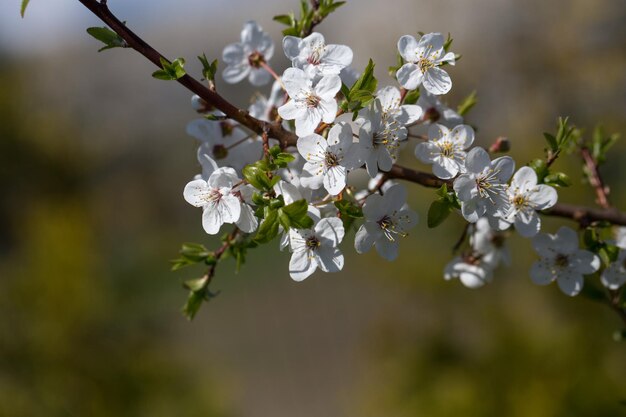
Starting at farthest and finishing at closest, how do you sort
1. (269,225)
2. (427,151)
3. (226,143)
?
(226,143) < (427,151) < (269,225)

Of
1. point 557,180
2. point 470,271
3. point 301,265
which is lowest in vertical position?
point 301,265

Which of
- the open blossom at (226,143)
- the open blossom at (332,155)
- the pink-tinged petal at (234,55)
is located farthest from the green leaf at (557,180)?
the pink-tinged petal at (234,55)

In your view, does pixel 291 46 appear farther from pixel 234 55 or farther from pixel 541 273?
pixel 541 273

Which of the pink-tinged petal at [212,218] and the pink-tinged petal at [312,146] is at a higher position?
the pink-tinged petal at [312,146]

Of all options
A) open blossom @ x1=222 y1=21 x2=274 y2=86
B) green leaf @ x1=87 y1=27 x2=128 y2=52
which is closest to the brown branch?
green leaf @ x1=87 y1=27 x2=128 y2=52

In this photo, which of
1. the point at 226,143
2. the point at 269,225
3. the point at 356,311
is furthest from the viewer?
the point at 356,311

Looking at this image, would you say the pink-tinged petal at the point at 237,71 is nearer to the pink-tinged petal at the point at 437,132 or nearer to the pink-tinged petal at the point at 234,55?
the pink-tinged petal at the point at 234,55

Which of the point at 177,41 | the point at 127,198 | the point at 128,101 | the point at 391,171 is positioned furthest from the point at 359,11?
the point at 391,171

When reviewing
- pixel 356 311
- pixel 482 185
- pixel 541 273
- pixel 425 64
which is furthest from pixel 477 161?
pixel 356 311
